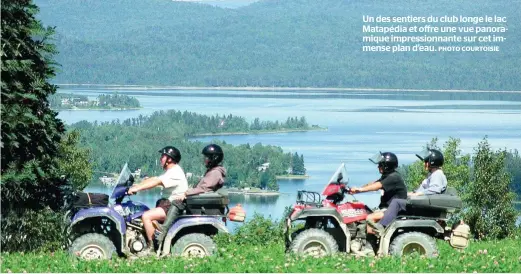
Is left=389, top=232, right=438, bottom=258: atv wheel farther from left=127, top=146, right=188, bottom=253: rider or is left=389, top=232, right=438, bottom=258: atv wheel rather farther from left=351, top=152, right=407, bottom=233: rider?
left=127, top=146, right=188, bottom=253: rider

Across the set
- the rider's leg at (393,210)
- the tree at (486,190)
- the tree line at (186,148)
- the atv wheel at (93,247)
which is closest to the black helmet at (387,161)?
the rider's leg at (393,210)

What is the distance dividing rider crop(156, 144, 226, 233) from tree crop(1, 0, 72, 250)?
3.35 meters

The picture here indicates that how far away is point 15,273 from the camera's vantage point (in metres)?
10.9

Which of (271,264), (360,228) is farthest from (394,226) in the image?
(271,264)

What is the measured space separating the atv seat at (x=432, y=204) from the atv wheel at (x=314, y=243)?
981 mm

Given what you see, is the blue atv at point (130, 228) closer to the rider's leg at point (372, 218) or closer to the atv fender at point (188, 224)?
the atv fender at point (188, 224)

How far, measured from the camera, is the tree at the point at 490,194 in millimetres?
44312

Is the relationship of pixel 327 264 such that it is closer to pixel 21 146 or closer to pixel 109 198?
pixel 109 198

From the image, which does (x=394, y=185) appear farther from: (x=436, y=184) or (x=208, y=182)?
(x=208, y=182)

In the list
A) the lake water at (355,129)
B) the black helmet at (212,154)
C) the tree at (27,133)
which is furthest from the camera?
the lake water at (355,129)

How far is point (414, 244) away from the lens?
12.3 meters

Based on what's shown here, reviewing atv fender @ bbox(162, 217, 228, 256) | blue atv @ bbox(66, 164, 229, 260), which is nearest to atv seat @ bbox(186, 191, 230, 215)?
blue atv @ bbox(66, 164, 229, 260)

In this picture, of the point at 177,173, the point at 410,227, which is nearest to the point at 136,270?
the point at 177,173

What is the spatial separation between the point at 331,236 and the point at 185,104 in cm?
17157
